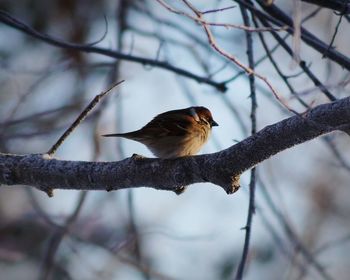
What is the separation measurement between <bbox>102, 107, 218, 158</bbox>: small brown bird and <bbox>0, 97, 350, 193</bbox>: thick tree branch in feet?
3.52

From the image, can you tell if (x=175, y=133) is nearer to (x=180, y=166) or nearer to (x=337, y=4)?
(x=180, y=166)

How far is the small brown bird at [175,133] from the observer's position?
4770mm

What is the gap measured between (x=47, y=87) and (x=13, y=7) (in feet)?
3.91

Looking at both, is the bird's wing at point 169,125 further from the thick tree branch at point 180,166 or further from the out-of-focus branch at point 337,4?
the out-of-focus branch at point 337,4

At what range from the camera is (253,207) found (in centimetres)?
399

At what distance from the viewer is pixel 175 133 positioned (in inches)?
194

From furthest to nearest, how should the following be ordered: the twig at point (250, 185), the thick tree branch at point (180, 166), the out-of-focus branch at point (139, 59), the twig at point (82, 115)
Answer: the out-of-focus branch at point (139, 59), the twig at point (250, 185), the twig at point (82, 115), the thick tree branch at point (180, 166)

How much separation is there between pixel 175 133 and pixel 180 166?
56.9 inches

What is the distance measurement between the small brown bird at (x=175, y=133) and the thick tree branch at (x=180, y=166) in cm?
107

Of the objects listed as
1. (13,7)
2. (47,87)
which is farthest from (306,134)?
(13,7)

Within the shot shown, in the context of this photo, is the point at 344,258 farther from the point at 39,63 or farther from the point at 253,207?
the point at 253,207

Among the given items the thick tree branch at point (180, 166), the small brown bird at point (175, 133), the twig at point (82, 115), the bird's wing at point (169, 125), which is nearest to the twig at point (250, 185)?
the thick tree branch at point (180, 166)

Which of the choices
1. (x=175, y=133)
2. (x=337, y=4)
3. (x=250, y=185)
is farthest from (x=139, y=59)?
(x=337, y=4)

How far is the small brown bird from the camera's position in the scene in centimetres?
477
